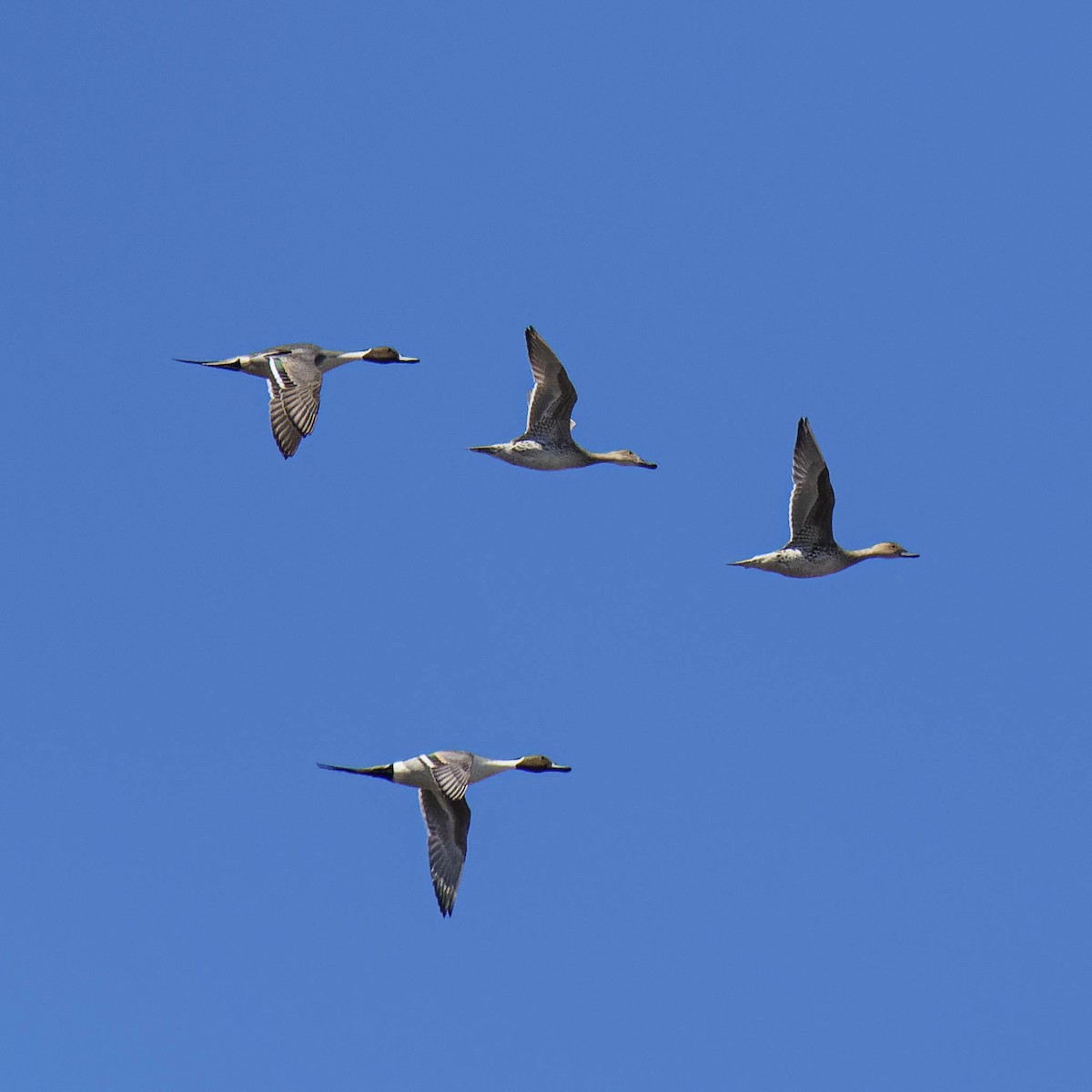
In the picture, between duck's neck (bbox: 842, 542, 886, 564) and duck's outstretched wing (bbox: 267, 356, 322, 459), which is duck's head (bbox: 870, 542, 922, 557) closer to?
duck's neck (bbox: 842, 542, 886, 564)

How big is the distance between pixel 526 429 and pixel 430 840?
18.9ft

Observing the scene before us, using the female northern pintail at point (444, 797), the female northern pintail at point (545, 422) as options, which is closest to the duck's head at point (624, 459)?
the female northern pintail at point (545, 422)

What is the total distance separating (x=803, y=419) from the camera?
24109 mm

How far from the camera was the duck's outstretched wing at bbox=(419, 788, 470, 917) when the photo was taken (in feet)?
76.2

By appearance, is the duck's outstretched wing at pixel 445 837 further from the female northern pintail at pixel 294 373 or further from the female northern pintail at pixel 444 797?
the female northern pintail at pixel 294 373

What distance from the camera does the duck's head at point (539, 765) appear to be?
24.4m

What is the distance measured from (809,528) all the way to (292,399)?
22.8ft

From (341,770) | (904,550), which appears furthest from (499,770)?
(904,550)

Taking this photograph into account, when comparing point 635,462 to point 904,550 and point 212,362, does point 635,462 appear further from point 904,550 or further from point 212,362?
point 212,362

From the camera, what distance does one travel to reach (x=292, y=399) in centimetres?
2373

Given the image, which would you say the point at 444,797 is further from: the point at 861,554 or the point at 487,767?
the point at 861,554

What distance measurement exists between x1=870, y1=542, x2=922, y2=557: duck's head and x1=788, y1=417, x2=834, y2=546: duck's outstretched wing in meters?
1.37

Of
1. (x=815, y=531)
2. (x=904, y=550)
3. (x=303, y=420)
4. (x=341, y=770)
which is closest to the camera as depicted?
(x=341, y=770)

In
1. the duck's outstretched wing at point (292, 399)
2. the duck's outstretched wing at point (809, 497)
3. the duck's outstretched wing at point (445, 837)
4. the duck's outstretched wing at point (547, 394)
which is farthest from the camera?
the duck's outstretched wing at point (547, 394)
